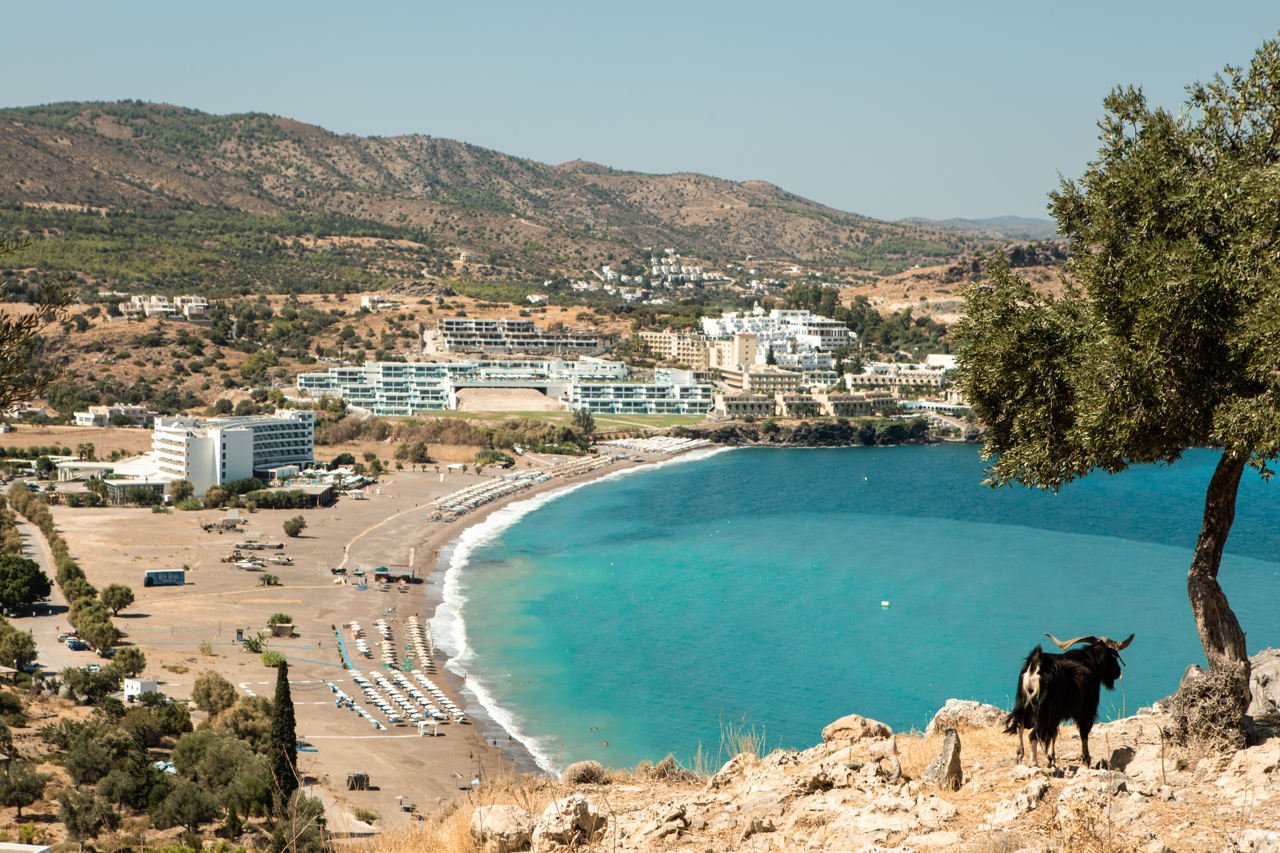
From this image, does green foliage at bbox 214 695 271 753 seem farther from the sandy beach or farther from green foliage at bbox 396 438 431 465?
green foliage at bbox 396 438 431 465

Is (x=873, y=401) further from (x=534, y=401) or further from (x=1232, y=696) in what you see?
(x=1232, y=696)

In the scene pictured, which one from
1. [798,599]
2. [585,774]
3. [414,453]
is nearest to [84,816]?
[585,774]

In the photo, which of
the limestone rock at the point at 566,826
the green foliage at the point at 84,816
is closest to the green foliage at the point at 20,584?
the green foliage at the point at 84,816

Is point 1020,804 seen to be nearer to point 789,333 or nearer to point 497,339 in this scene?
point 497,339

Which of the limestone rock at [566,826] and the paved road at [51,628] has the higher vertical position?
the limestone rock at [566,826]

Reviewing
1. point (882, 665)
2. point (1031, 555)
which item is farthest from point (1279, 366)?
point (1031, 555)

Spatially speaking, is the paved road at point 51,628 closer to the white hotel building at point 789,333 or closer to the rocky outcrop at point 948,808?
the rocky outcrop at point 948,808

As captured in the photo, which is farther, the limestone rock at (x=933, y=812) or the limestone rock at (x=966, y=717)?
the limestone rock at (x=966, y=717)
